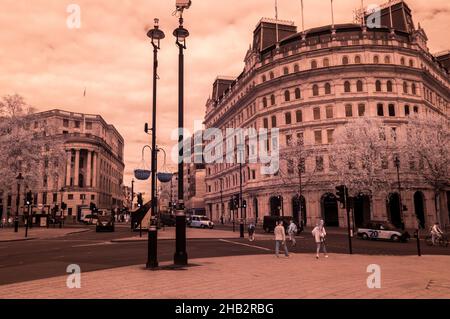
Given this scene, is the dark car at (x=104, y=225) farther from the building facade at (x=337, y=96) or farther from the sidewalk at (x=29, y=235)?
the building facade at (x=337, y=96)

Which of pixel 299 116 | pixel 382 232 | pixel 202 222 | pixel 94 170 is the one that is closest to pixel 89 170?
pixel 94 170

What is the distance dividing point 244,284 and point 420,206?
51374 mm

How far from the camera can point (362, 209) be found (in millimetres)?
52969

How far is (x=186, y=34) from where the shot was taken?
44.5ft

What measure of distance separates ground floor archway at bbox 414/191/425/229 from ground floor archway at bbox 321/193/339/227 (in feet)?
35.9

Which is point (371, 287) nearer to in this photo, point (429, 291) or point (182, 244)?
point (429, 291)

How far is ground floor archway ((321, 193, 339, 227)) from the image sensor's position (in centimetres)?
5341

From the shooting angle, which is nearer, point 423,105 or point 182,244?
point 182,244

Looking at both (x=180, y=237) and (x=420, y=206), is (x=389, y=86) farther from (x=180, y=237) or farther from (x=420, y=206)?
(x=180, y=237)

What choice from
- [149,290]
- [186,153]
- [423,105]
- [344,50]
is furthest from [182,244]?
[186,153]

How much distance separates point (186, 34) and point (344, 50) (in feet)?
147

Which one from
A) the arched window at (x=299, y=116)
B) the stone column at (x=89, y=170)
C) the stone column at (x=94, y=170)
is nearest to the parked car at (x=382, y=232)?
the arched window at (x=299, y=116)

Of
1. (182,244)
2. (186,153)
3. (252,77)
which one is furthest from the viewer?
(186,153)

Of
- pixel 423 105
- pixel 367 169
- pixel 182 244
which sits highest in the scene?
pixel 423 105
